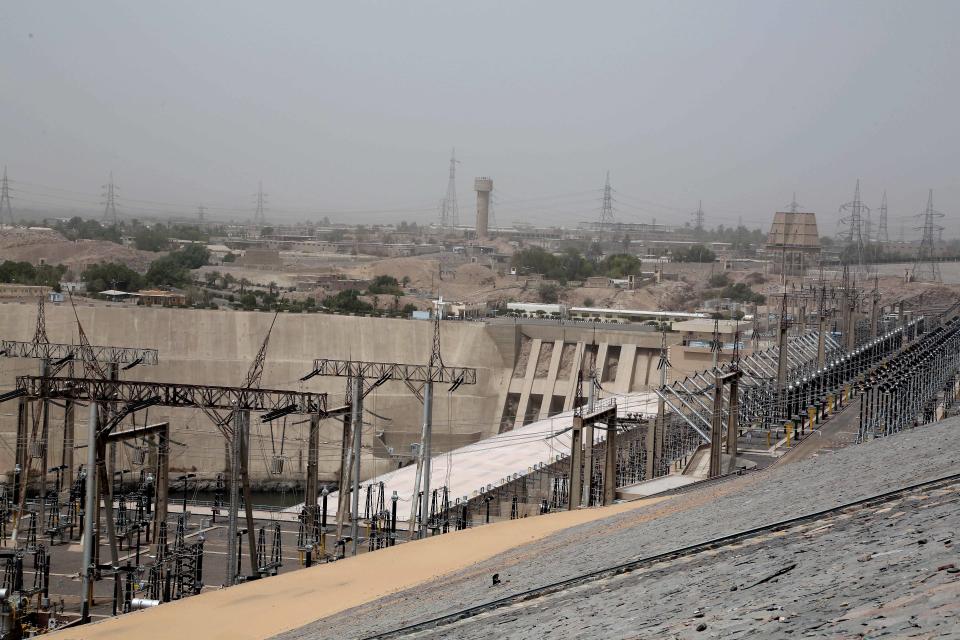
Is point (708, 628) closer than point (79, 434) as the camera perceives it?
Yes

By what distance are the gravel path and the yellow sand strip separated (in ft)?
3.19

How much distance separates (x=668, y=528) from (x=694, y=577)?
3.85 metres

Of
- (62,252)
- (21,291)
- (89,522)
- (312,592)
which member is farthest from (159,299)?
(312,592)

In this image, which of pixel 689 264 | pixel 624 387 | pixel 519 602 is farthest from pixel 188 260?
pixel 519 602

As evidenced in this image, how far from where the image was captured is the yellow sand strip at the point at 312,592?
1163 cm

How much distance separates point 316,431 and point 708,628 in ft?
63.2

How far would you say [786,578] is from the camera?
5902 mm

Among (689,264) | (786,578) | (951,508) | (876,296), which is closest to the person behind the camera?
(786,578)

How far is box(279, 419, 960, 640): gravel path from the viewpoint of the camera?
889 centimetres

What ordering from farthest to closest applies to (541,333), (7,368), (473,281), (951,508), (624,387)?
(473,281) < (541,333) < (624,387) < (7,368) < (951,508)

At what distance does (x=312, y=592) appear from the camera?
1332 centimetres

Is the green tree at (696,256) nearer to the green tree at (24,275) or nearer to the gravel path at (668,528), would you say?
the green tree at (24,275)

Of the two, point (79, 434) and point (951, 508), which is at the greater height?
point (951, 508)

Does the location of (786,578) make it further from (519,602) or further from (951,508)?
(519,602)
